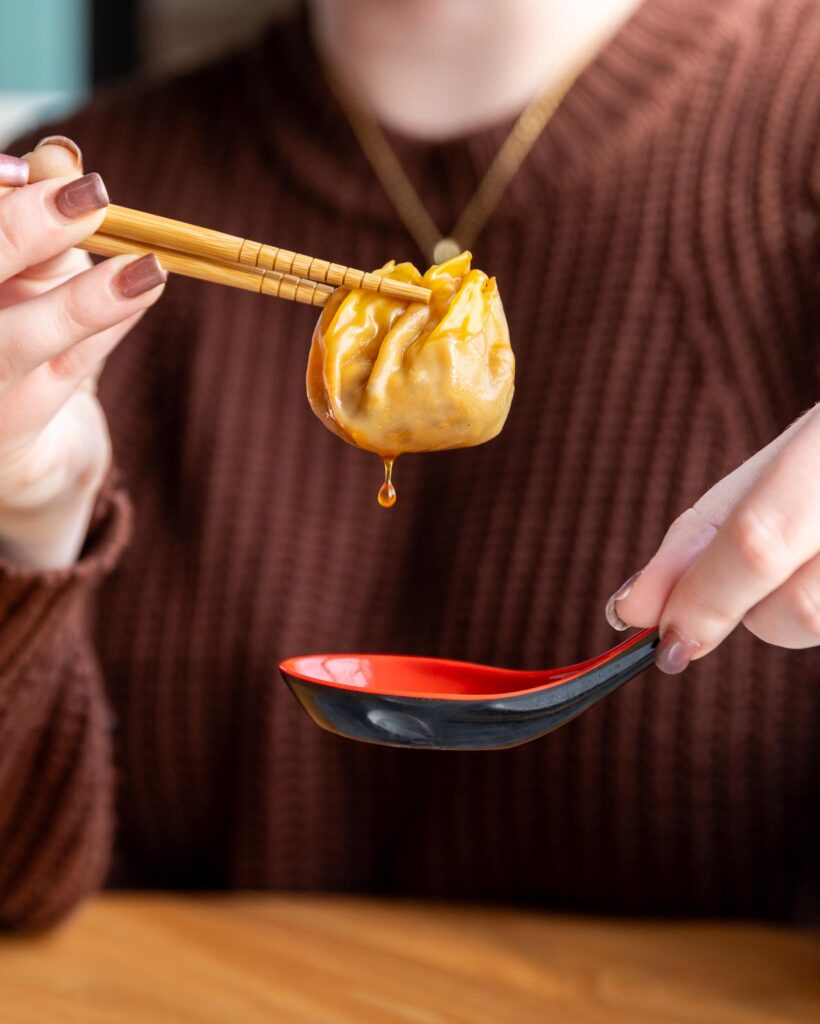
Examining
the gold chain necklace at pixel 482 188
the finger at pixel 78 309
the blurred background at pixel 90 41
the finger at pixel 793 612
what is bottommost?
the finger at pixel 793 612

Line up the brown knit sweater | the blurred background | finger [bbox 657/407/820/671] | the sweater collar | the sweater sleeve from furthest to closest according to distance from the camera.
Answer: the blurred background
the sweater collar
the brown knit sweater
the sweater sleeve
finger [bbox 657/407/820/671]

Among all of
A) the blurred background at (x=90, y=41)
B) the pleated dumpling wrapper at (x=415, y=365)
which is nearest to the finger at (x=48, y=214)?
the pleated dumpling wrapper at (x=415, y=365)

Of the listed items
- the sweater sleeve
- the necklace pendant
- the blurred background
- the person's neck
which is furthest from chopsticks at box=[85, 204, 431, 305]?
the blurred background

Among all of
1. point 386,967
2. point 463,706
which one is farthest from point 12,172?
point 386,967

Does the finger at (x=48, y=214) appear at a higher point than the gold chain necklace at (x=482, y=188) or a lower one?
lower

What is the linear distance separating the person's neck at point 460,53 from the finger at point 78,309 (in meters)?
0.73

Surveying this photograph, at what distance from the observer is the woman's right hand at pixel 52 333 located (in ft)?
2.05

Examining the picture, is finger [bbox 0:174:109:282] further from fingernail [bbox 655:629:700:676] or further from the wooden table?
→ the wooden table

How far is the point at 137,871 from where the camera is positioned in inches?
51.3

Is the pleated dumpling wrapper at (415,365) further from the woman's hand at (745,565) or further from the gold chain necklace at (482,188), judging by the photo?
the gold chain necklace at (482,188)

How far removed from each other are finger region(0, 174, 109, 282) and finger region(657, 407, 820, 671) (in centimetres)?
36

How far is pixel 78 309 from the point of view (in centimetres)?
65

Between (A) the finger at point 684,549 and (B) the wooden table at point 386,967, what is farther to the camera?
(B) the wooden table at point 386,967

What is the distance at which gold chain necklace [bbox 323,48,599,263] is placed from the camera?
4.11 feet
